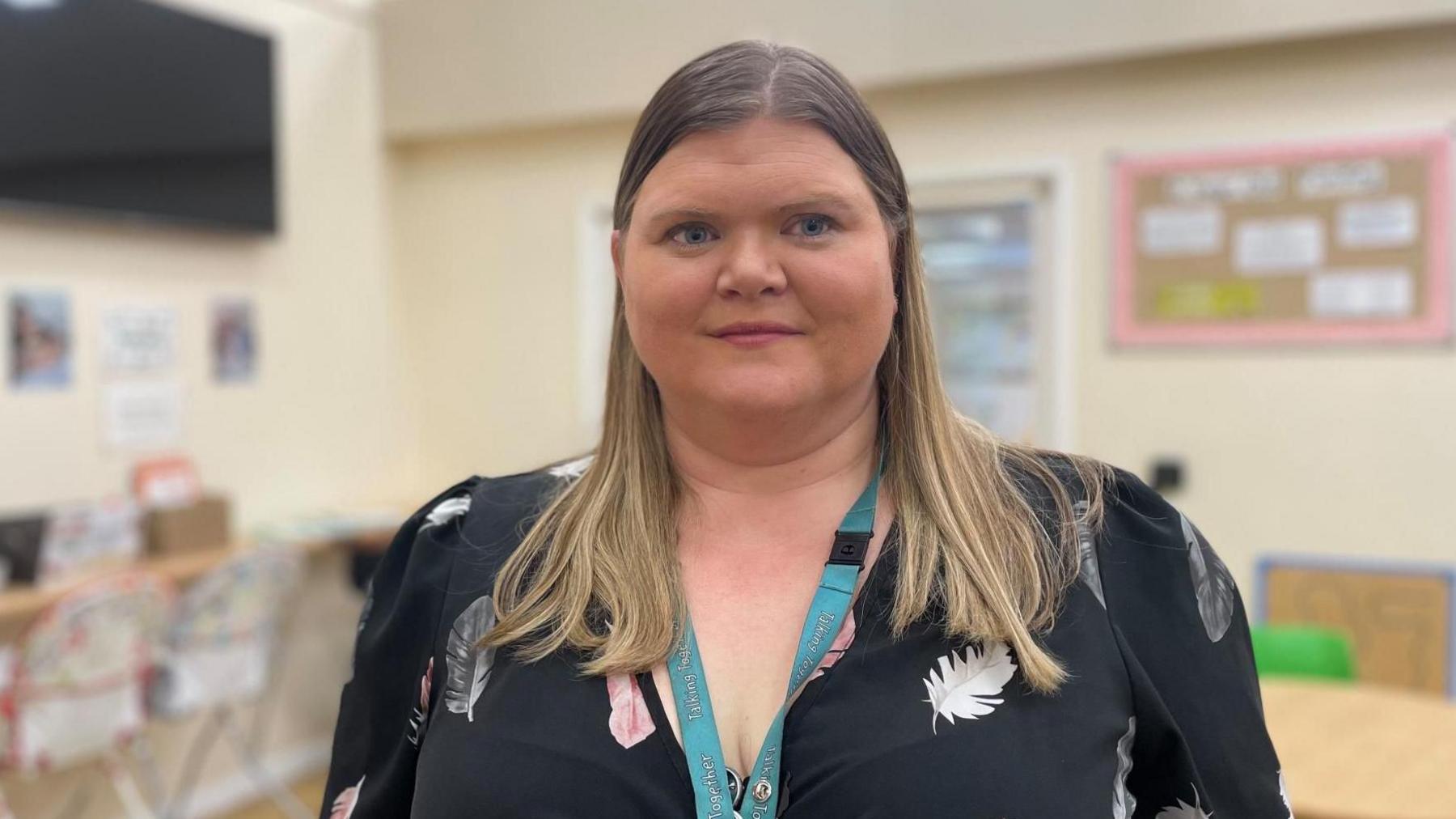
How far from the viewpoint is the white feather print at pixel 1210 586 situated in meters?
1.13

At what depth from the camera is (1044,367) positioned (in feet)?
13.4

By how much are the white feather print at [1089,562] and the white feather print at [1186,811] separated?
0.65ft

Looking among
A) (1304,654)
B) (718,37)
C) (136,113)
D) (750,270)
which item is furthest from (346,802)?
(718,37)

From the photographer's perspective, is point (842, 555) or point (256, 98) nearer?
point (842, 555)

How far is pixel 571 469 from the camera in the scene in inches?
52.8

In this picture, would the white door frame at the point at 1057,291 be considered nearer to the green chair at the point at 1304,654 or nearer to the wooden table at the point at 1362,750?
the green chair at the point at 1304,654

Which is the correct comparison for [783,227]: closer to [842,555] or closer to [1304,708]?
[842,555]

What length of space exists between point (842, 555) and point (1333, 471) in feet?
10.0

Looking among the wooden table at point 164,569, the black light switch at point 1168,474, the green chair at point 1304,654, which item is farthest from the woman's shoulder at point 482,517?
the black light switch at point 1168,474

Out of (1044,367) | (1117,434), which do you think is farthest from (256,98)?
(1117,434)

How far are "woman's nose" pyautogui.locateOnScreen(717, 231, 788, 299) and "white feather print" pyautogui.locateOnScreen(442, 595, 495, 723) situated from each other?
41 centimetres

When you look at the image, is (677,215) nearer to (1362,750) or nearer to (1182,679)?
(1182,679)

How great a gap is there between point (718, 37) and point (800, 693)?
3.66 meters

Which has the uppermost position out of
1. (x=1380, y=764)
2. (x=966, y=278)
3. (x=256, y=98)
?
(x=256, y=98)
